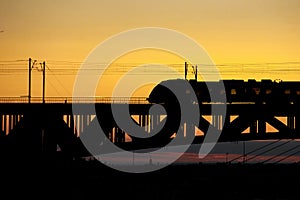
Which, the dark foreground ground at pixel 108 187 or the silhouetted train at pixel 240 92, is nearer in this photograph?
the dark foreground ground at pixel 108 187

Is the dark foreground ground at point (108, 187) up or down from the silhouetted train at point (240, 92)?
down

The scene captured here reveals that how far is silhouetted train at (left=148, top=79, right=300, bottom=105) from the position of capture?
11006cm

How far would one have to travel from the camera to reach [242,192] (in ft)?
273

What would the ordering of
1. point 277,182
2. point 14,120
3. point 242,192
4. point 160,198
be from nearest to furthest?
point 160,198
point 242,192
point 277,182
point 14,120

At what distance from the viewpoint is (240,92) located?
112500 mm

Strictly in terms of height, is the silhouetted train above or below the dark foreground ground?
above

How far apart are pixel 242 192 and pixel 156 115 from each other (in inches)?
971

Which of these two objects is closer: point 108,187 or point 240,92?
point 108,187

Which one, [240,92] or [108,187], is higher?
[240,92]

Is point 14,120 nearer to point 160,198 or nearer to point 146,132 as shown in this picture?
point 146,132

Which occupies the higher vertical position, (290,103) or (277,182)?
(290,103)

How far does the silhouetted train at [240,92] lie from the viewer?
361ft

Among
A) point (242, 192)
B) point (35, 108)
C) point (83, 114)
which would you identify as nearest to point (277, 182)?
point (242, 192)

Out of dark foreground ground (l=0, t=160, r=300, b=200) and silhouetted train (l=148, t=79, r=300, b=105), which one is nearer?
dark foreground ground (l=0, t=160, r=300, b=200)
